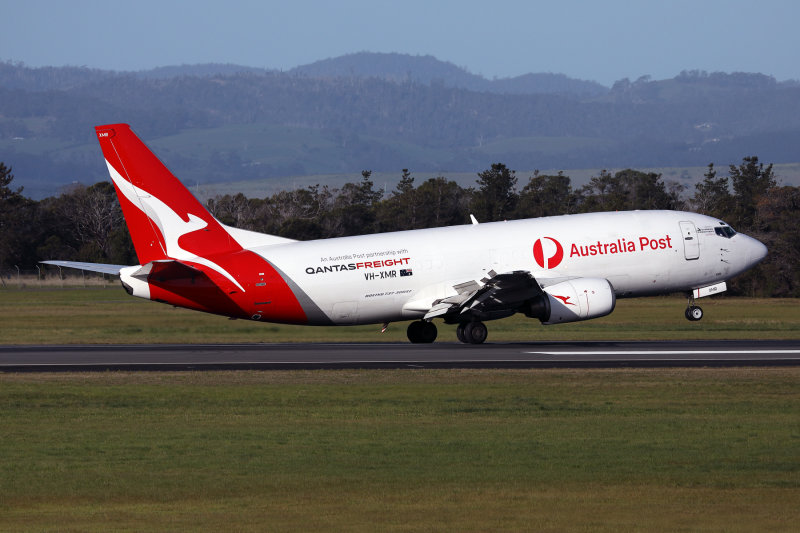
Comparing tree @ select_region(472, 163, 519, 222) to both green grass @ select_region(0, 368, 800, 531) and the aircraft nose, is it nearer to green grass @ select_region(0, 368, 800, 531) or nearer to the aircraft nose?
the aircraft nose

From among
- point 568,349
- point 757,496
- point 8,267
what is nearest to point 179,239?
point 568,349

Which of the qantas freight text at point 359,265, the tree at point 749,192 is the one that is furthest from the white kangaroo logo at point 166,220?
the tree at point 749,192

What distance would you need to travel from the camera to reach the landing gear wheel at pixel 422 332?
4309 centimetres

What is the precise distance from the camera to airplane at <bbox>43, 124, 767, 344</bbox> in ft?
129

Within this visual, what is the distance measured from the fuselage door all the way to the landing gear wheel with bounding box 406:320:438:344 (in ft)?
31.8

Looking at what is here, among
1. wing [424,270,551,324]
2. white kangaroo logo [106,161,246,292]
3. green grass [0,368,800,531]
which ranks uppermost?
white kangaroo logo [106,161,246,292]

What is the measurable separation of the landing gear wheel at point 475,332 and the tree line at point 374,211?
5420 centimetres

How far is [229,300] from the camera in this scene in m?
39.3

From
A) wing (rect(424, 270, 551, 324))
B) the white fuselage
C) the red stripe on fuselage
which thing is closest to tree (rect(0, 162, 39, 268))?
the red stripe on fuselage

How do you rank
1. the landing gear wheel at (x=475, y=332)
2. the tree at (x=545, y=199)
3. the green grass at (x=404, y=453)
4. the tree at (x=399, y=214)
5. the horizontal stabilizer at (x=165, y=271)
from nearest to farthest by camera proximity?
the green grass at (x=404, y=453)
the horizontal stabilizer at (x=165, y=271)
the landing gear wheel at (x=475, y=332)
the tree at (x=399, y=214)
the tree at (x=545, y=199)

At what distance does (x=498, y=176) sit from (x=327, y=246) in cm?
8434

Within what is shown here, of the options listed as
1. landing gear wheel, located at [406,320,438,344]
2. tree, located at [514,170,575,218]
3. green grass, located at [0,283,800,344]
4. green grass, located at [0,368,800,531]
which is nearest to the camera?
green grass, located at [0,368,800,531]

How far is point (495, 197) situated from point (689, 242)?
78.2 metres

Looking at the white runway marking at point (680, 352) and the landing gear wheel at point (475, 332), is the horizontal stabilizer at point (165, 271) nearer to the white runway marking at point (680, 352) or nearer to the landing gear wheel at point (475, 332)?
the landing gear wheel at point (475, 332)
